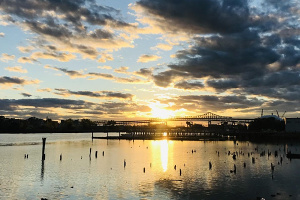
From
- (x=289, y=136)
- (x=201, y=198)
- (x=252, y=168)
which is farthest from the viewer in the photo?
(x=289, y=136)

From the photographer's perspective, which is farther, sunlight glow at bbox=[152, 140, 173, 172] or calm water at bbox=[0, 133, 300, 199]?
sunlight glow at bbox=[152, 140, 173, 172]

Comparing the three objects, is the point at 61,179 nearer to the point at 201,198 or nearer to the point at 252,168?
the point at 201,198

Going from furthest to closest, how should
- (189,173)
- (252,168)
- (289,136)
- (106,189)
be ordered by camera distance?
(289,136) → (252,168) → (189,173) → (106,189)

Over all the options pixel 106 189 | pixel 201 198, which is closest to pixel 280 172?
pixel 201 198

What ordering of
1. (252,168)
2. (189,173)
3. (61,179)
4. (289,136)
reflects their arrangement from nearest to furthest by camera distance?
(61,179) → (189,173) → (252,168) → (289,136)

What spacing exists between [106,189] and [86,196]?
5130 mm

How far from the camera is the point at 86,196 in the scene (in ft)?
138

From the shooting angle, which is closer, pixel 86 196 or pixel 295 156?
pixel 86 196

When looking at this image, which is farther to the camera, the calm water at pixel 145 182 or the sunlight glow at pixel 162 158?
the sunlight glow at pixel 162 158

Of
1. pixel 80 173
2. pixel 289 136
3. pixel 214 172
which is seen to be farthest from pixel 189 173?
pixel 289 136

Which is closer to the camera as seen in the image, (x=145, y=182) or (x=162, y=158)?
(x=145, y=182)

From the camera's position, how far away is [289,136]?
195 meters

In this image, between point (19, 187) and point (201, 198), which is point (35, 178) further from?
point (201, 198)

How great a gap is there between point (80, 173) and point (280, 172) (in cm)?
4391
